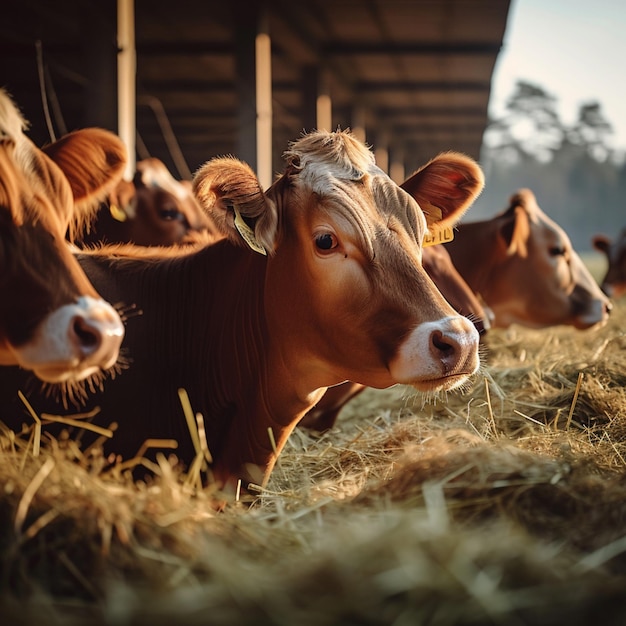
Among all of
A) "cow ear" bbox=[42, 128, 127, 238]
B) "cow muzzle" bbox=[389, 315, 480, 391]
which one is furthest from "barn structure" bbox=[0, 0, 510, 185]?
"cow muzzle" bbox=[389, 315, 480, 391]

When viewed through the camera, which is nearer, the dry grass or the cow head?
the dry grass

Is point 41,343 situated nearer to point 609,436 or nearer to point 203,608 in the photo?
point 203,608

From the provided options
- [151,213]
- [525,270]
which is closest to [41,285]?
[151,213]

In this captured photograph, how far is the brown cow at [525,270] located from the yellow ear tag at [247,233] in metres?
3.68

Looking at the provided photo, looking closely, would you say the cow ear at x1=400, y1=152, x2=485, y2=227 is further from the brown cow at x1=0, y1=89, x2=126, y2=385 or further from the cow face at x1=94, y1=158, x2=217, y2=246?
the cow face at x1=94, y1=158, x2=217, y2=246

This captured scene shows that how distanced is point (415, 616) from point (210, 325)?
2.16m

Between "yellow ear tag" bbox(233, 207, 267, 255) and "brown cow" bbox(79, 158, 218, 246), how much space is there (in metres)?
2.94

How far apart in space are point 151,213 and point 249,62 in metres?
5.30

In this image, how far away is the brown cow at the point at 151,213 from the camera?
6.18 metres

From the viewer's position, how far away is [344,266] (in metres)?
3.10

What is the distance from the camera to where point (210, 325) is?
3520 mm

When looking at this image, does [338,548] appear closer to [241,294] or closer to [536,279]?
[241,294]

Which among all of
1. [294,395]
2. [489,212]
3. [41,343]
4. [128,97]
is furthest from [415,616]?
[489,212]

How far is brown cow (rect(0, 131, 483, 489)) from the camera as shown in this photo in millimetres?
3033
